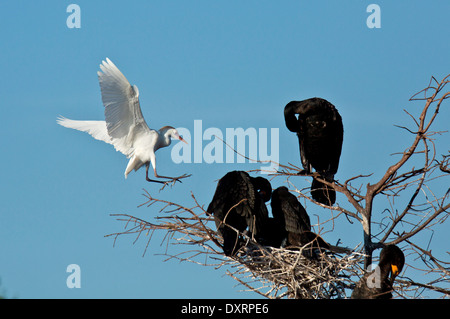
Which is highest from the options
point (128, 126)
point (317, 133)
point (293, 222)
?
point (128, 126)

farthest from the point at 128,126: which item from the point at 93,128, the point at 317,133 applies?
the point at 317,133

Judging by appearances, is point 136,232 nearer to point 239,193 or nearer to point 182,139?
point 239,193

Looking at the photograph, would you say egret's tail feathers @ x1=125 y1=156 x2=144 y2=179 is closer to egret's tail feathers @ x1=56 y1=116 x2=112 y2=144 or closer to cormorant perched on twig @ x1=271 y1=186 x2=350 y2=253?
egret's tail feathers @ x1=56 y1=116 x2=112 y2=144

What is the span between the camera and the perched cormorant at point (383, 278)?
8.10 metres

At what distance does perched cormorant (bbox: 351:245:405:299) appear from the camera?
8.10 meters

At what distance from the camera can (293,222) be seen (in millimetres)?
9062

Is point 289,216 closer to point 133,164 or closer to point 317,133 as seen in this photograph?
point 317,133

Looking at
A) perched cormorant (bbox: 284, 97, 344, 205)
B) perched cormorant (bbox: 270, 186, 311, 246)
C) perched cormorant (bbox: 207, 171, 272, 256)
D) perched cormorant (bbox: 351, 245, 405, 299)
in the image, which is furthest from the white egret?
perched cormorant (bbox: 351, 245, 405, 299)

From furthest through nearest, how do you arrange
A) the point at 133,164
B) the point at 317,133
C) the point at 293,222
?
A: the point at 133,164 → the point at 317,133 → the point at 293,222

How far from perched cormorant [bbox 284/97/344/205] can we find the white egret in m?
1.66

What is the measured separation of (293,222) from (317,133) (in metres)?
1.75
